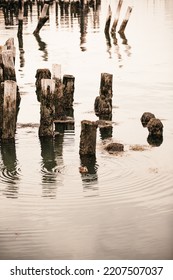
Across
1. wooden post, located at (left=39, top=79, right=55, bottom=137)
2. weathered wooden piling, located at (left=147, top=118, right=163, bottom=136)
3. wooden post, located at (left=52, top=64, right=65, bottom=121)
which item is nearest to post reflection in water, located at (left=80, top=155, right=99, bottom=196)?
wooden post, located at (left=39, top=79, right=55, bottom=137)

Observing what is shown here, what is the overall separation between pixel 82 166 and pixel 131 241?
3.61 m

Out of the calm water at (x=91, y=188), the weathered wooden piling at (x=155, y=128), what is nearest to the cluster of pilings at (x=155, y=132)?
the weathered wooden piling at (x=155, y=128)

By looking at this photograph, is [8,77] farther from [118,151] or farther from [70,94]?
[118,151]

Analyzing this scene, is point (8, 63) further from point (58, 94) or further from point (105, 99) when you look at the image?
point (105, 99)

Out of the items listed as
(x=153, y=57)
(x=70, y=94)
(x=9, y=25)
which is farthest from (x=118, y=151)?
(x=9, y=25)

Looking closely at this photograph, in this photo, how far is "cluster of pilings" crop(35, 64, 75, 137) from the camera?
14133 millimetres

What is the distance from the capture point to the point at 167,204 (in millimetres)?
10617

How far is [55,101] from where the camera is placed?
15953mm

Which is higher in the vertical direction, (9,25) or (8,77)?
(8,77)

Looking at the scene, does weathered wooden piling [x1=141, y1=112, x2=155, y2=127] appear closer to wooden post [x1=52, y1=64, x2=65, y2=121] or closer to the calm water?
the calm water

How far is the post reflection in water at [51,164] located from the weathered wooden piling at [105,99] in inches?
81.2

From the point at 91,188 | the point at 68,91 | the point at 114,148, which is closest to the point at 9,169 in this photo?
the point at 91,188

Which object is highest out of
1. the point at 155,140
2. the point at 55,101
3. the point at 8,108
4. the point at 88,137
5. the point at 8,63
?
the point at 8,63

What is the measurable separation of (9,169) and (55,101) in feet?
11.7
